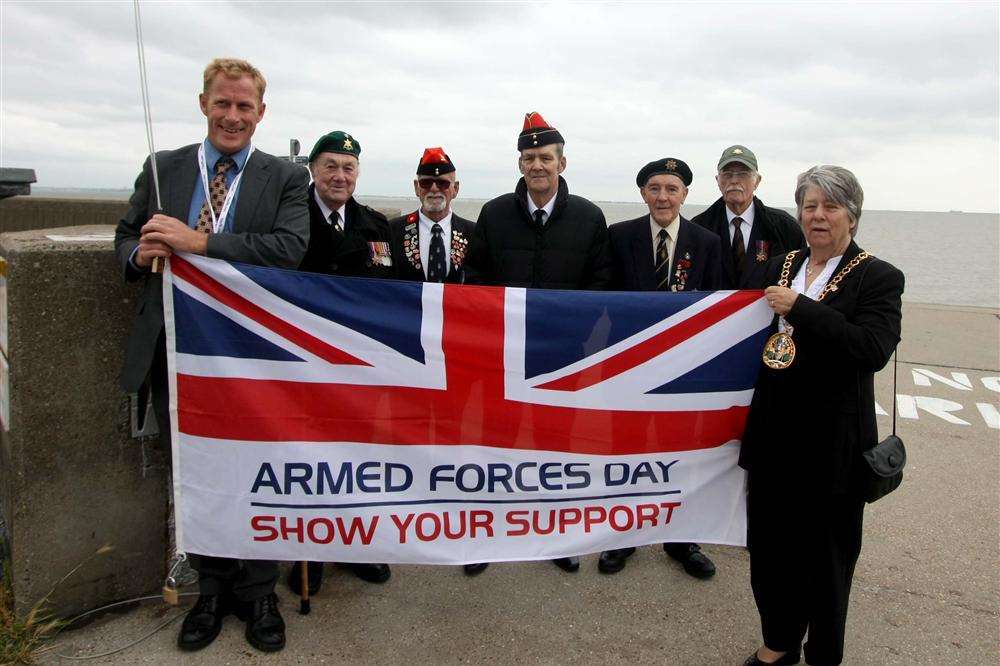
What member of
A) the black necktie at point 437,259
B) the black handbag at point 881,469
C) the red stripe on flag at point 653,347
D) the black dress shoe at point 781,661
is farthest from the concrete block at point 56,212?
the black handbag at point 881,469

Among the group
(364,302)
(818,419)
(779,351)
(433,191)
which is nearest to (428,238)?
(433,191)

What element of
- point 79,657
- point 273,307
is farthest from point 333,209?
point 79,657

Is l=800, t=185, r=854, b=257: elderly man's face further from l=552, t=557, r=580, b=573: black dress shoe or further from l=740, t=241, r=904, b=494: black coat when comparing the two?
l=552, t=557, r=580, b=573: black dress shoe

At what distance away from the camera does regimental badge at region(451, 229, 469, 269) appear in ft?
12.3

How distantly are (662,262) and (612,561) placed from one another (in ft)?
5.16

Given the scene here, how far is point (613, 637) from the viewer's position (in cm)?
296

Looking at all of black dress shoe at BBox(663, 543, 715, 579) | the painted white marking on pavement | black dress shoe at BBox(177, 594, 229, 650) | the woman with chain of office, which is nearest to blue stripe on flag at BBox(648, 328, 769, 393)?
the woman with chain of office

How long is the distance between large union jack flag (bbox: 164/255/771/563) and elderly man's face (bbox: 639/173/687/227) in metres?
0.73

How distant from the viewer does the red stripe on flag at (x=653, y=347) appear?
9.91 ft

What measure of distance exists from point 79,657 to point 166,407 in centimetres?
100

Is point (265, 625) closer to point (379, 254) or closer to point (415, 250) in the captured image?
point (379, 254)

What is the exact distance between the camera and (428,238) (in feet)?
12.5

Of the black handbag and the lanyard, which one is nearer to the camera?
the black handbag

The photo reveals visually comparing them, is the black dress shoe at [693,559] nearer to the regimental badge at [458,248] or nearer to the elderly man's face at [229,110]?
the regimental badge at [458,248]
